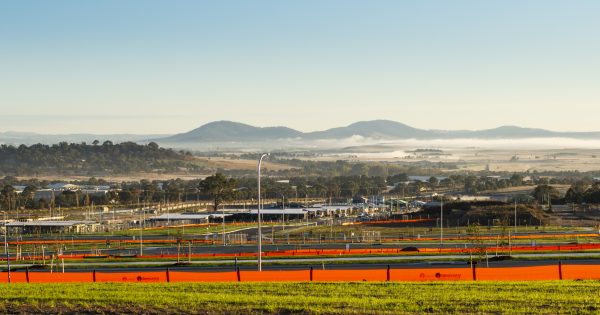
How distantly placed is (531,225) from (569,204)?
3649 centimetres

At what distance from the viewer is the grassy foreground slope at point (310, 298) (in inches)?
966

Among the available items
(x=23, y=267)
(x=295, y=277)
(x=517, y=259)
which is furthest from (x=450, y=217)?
(x=295, y=277)

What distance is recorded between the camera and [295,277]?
1484 inches

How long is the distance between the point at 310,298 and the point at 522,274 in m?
14.5

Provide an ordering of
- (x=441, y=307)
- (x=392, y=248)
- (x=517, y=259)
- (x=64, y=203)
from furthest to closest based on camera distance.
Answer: (x=64, y=203), (x=392, y=248), (x=517, y=259), (x=441, y=307)

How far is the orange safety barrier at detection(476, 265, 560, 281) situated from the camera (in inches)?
1444

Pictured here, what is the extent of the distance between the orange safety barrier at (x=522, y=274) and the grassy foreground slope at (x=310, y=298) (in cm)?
529

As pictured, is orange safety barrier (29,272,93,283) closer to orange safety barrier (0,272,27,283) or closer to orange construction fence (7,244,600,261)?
orange safety barrier (0,272,27,283)

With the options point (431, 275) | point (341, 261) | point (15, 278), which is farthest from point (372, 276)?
point (15, 278)

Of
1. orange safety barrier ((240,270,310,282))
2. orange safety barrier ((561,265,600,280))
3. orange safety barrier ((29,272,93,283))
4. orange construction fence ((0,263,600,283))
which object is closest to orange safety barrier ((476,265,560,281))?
orange construction fence ((0,263,600,283))

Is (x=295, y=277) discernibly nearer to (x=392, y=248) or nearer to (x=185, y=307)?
(x=185, y=307)

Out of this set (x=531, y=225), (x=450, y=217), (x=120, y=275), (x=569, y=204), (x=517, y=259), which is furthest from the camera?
(x=569, y=204)

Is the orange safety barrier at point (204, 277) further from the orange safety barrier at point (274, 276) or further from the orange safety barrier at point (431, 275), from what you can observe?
the orange safety barrier at point (431, 275)

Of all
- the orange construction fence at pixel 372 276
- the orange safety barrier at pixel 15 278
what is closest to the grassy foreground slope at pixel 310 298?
the orange construction fence at pixel 372 276
